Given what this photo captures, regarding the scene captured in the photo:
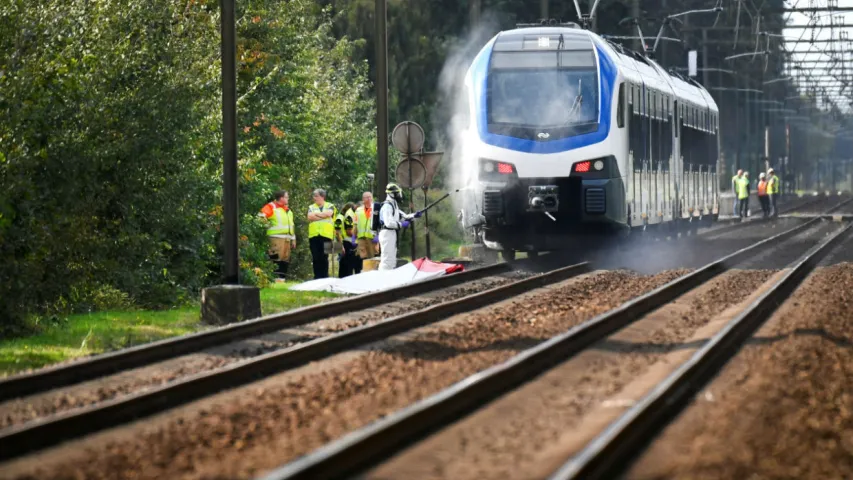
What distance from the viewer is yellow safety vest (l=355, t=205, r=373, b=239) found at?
24344 mm

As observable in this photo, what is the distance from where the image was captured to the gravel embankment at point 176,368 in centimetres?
977

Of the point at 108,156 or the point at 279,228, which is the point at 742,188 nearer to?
the point at 279,228

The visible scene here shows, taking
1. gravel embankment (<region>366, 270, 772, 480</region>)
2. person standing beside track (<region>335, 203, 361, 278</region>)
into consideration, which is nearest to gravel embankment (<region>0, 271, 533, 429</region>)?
gravel embankment (<region>366, 270, 772, 480</region>)

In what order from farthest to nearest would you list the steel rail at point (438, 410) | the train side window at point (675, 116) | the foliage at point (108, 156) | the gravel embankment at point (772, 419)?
the train side window at point (675, 116)
the foliage at point (108, 156)
the gravel embankment at point (772, 419)
the steel rail at point (438, 410)

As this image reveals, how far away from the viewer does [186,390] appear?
1002 cm

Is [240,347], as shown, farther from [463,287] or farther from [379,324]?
[463,287]

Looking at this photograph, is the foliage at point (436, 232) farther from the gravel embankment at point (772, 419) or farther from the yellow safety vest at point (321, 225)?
the gravel embankment at point (772, 419)

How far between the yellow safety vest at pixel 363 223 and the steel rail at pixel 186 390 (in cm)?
816

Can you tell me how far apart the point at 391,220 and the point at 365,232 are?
353cm

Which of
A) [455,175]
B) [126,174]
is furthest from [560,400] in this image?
[455,175]

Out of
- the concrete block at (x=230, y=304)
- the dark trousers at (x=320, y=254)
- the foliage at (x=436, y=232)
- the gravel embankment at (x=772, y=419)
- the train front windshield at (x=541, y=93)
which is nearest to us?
the gravel embankment at (x=772, y=419)

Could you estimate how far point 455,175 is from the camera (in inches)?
981

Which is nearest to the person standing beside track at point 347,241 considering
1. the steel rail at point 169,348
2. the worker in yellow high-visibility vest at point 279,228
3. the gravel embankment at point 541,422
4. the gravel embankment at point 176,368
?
the worker in yellow high-visibility vest at point 279,228

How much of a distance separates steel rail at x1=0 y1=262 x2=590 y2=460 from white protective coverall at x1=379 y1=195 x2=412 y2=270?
5.01 metres
